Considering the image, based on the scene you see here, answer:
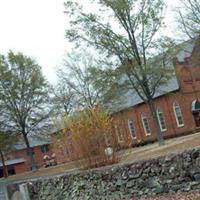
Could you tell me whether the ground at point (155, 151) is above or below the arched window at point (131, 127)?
below

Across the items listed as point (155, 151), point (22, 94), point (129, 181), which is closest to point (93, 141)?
point (129, 181)

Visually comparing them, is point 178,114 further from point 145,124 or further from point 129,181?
point 129,181

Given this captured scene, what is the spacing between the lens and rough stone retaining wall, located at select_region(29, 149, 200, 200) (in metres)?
13.9

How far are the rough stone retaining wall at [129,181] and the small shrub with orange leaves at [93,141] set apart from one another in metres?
1.86

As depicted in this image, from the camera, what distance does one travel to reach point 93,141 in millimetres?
21531

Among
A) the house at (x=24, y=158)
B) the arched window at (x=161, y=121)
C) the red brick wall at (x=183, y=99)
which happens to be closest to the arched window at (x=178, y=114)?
the red brick wall at (x=183, y=99)

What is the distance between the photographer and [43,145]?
10112 centimetres

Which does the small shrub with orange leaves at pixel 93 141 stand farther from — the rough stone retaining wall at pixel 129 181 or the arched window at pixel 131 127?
the arched window at pixel 131 127

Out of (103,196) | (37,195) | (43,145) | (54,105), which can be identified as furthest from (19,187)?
(43,145)

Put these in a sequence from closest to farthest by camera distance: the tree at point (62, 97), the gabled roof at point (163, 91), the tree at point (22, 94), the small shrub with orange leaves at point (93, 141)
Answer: the small shrub with orange leaves at point (93, 141) < the gabled roof at point (163, 91) < the tree at point (22, 94) < the tree at point (62, 97)

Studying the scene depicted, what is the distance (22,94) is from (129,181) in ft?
130

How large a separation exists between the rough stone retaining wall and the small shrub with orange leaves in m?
1.86

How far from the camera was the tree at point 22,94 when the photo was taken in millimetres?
54625

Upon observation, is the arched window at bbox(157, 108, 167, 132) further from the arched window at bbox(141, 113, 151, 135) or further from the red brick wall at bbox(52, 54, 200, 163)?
the arched window at bbox(141, 113, 151, 135)
